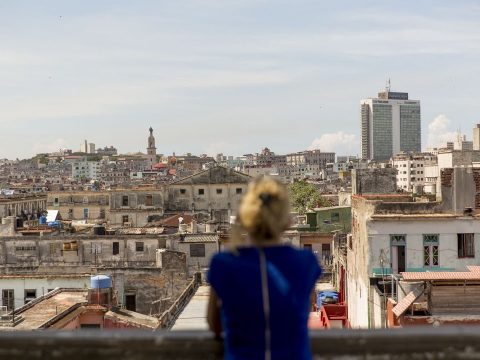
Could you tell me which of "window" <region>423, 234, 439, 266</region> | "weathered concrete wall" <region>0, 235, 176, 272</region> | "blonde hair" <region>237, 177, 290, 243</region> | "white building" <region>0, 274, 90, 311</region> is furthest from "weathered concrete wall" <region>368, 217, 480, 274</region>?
"blonde hair" <region>237, 177, 290, 243</region>

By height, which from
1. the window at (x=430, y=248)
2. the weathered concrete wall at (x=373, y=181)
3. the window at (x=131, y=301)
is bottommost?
the window at (x=131, y=301)

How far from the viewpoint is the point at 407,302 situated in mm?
20359

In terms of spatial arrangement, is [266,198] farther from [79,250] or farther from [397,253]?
[79,250]

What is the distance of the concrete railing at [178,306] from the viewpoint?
27.3 m

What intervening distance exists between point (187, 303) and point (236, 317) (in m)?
29.1

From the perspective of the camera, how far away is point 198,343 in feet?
16.3

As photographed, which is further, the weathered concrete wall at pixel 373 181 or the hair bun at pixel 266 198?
the weathered concrete wall at pixel 373 181

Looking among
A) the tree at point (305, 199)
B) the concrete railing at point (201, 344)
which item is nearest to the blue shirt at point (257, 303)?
the concrete railing at point (201, 344)

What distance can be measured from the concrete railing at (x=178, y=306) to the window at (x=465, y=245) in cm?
995

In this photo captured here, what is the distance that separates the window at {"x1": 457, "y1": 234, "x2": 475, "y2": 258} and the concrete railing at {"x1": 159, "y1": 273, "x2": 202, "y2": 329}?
9953mm

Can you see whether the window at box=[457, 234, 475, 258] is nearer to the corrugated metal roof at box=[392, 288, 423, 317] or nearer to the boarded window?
the corrugated metal roof at box=[392, 288, 423, 317]

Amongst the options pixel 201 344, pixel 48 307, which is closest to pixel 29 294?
pixel 48 307

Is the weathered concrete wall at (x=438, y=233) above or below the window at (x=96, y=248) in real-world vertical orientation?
above

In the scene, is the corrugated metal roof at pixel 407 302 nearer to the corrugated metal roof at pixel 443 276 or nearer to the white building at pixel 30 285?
the corrugated metal roof at pixel 443 276
